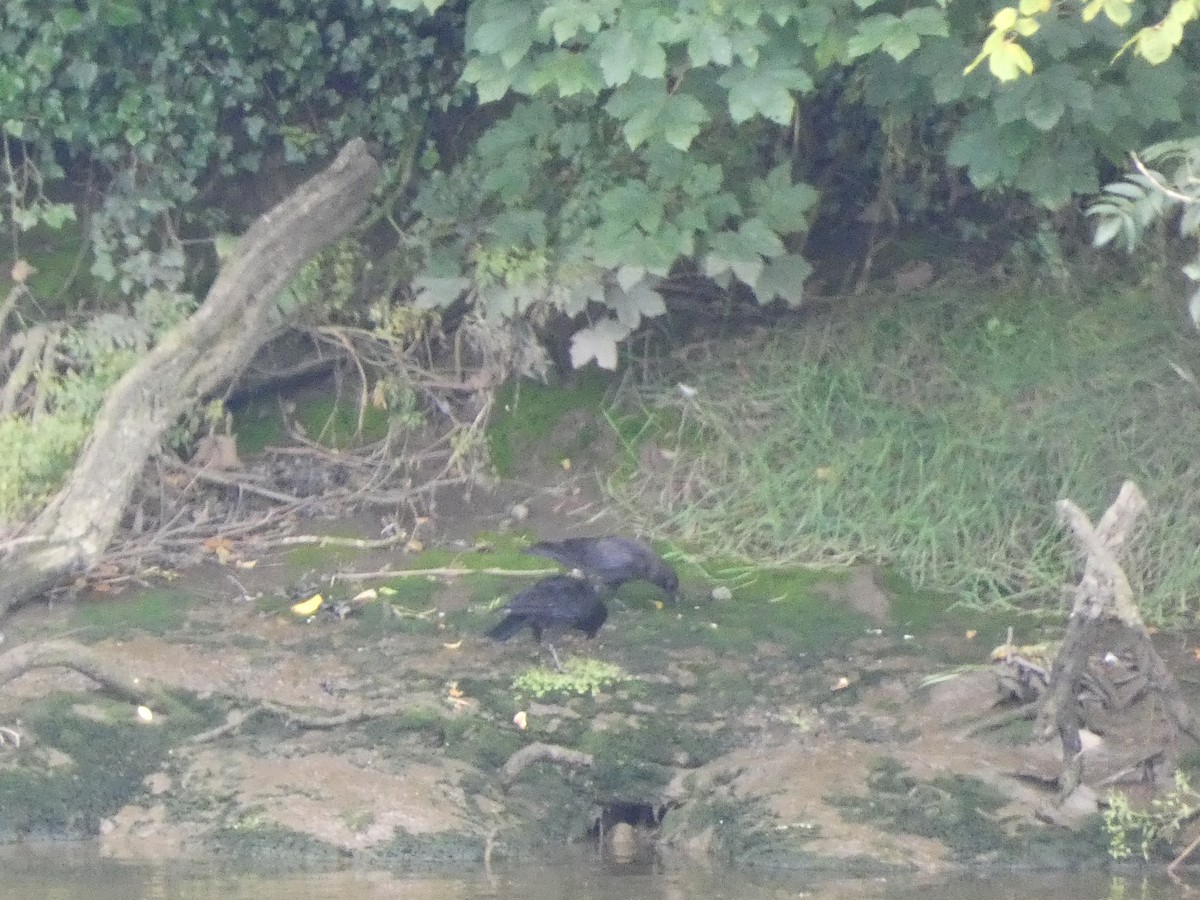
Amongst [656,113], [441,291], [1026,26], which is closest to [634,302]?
[441,291]

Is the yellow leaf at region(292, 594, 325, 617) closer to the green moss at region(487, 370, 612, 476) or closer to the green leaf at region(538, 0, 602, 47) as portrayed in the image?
the green moss at region(487, 370, 612, 476)

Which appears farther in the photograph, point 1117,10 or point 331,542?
point 331,542

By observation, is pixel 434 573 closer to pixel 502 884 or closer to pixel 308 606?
pixel 308 606

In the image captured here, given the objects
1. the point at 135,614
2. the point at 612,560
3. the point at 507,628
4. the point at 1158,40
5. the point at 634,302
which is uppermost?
the point at 634,302

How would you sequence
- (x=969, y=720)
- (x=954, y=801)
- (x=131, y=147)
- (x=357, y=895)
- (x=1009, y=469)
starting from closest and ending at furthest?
(x=357, y=895) → (x=954, y=801) → (x=969, y=720) → (x=1009, y=469) → (x=131, y=147)

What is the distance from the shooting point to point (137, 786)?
5234 mm

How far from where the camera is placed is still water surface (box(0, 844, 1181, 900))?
4.64 m

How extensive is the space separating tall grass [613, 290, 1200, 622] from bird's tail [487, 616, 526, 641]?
1.27 m

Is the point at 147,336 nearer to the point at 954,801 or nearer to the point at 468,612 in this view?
the point at 468,612

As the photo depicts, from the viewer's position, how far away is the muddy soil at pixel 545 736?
198 inches

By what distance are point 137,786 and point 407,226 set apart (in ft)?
11.9

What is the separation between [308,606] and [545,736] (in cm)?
134

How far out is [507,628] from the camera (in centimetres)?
596

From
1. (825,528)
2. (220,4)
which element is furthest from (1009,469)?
→ (220,4)
